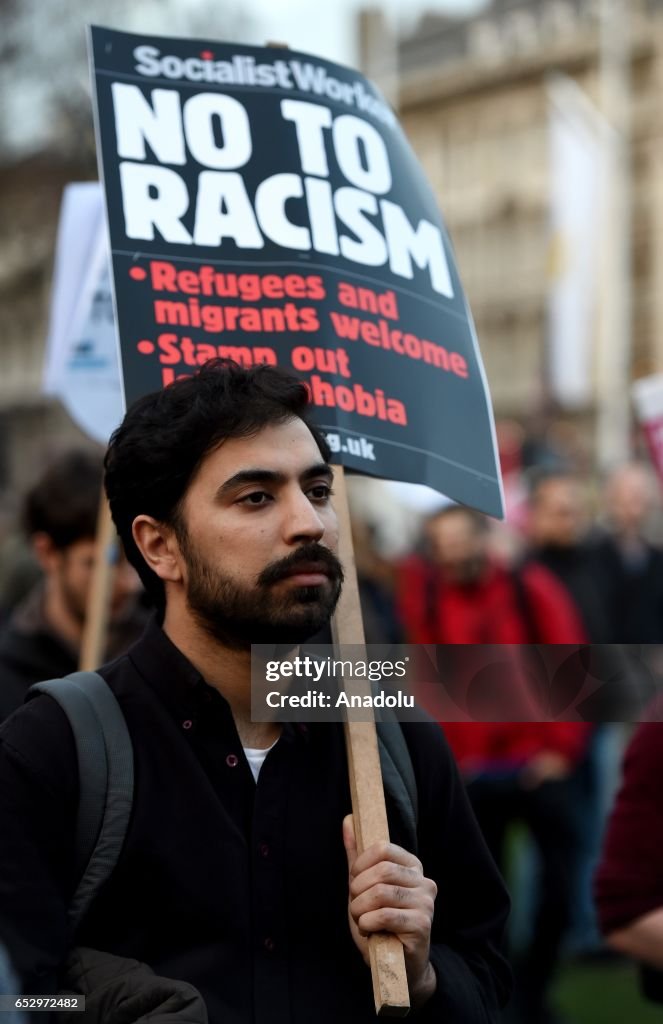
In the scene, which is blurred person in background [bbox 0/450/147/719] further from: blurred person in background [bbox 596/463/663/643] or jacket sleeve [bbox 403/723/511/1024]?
blurred person in background [bbox 596/463/663/643]

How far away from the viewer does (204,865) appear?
2439 mm

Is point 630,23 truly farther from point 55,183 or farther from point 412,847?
point 412,847

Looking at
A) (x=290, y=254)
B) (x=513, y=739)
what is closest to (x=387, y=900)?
(x=290, y=254)

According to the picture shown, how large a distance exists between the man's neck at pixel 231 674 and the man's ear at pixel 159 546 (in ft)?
0.29

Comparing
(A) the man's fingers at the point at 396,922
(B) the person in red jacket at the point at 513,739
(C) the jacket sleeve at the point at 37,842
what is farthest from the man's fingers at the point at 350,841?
(B) the person in red jacket at the point at 513,739

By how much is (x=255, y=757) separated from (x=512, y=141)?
53.4 metres

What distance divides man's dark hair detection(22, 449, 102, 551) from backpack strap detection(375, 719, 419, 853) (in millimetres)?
1899

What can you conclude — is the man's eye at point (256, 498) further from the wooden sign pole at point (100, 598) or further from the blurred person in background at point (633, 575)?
the blurred person in background at point (633, 575)

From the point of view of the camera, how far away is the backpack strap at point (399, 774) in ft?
8.54

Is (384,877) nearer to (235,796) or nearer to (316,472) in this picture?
(235,796)

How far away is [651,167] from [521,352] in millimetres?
7219

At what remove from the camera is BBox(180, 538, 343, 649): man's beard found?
2531mm

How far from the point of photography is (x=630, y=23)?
163 feet

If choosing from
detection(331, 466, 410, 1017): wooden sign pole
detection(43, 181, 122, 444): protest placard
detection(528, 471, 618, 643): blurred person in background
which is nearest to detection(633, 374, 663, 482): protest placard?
detection(43, 181, 122, 444): protest placard
